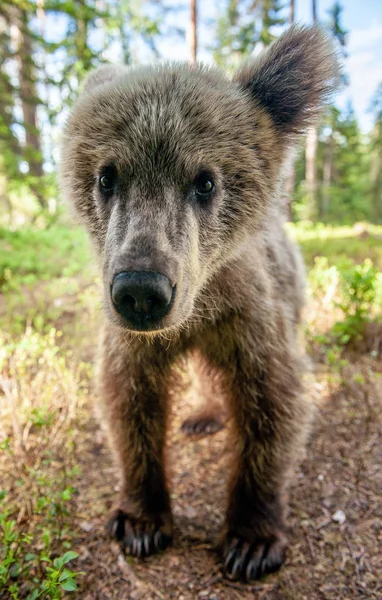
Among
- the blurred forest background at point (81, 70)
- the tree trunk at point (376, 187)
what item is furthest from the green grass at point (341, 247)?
the tree trunk at point (376, 187)

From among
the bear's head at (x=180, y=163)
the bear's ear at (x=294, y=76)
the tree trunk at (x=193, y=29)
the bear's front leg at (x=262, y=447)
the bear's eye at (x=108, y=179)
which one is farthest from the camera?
the tree trunk at (x=193, y=29)

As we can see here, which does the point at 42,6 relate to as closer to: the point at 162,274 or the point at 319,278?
the point at 319,278

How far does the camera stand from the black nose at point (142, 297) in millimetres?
1521

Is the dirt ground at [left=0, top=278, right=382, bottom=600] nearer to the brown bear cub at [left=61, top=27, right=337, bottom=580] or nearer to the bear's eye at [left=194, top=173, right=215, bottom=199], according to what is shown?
the brown bear cub at [left=61, top=27, right=337, bottom=580]

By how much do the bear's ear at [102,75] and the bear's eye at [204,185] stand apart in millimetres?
1094

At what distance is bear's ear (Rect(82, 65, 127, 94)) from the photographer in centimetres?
256

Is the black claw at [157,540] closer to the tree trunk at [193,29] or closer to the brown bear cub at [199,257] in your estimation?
the brown bear cub at [199,257]

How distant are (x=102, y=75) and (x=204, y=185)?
49.7 inches

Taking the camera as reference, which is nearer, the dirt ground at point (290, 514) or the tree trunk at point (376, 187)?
the dirt ground at point (290, 514)

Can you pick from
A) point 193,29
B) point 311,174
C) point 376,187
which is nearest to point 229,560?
point 193,29

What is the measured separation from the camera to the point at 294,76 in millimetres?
2100

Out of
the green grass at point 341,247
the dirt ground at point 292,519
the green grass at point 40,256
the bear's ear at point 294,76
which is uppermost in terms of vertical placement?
the bear's ear at point 294,76

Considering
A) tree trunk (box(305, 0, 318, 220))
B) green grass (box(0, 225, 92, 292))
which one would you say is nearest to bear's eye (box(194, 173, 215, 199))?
green grass (box(0, 225, 92, 292))

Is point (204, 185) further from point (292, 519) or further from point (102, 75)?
point (292, 519)
